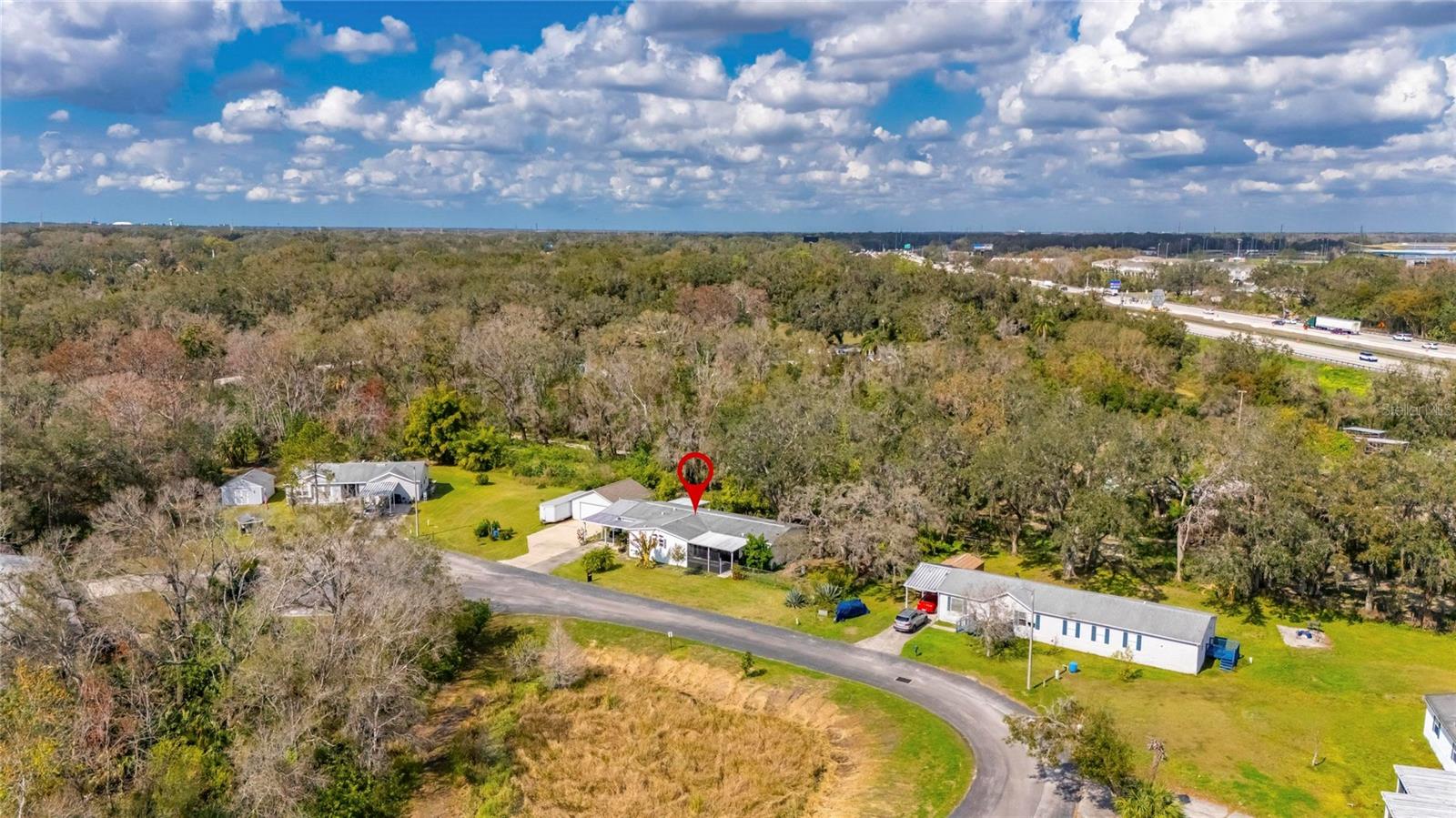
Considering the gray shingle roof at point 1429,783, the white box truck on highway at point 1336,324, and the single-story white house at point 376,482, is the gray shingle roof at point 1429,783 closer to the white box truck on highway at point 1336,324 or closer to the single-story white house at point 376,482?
the single-story white house at point 376,482

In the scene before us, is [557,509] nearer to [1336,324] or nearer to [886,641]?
[886,641]

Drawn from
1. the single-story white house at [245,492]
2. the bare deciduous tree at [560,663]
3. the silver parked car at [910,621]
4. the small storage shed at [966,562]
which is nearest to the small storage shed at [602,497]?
the bare deciduous tree at [560,663]

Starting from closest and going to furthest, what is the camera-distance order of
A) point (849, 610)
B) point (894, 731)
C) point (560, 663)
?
point (894, 731) → point (560, 663) → point (849, 610)

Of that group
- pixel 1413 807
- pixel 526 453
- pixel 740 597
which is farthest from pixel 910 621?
pixel 526 453

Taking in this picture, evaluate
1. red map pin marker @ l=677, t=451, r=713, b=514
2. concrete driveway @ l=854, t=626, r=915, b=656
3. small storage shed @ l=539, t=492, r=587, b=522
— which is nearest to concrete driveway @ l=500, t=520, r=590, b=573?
small storage shed @ l=539, t=492, r=587, b=522

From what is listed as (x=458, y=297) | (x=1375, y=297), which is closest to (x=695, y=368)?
(x=458, y=297)

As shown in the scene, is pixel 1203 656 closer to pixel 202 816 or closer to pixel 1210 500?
pixel 1210 500
